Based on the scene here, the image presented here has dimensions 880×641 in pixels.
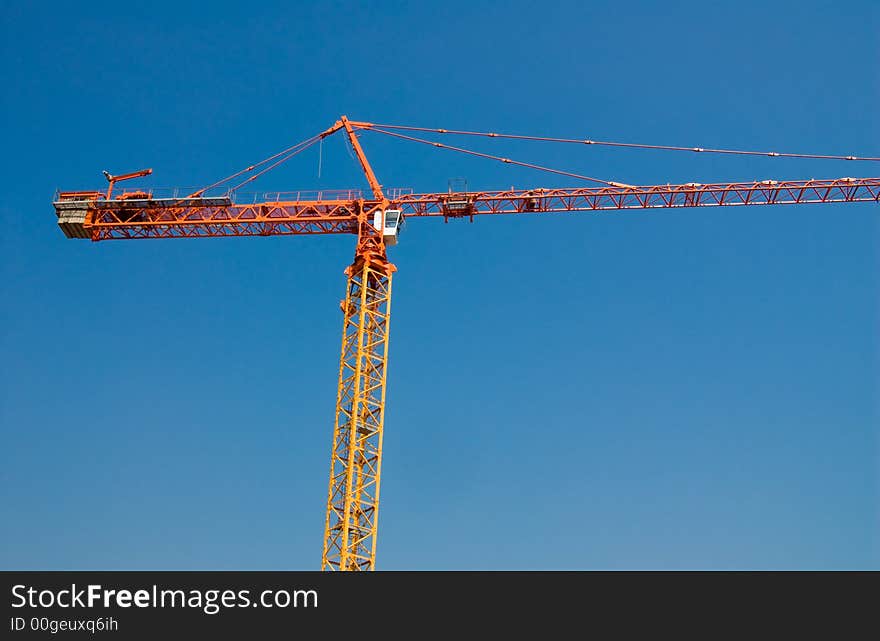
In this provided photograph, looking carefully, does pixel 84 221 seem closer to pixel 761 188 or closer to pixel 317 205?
→ pixel 317 205

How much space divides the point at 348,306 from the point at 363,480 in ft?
30.6

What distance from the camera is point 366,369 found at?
214ft

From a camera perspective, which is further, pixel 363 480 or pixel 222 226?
pixel 222 226

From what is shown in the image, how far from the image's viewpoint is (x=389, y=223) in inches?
2717

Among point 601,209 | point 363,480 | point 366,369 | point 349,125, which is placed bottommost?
point 363,480

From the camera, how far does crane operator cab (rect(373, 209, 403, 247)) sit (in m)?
68.6

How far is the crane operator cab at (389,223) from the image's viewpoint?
225 feet
